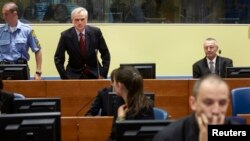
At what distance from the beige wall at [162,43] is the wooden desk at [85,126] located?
529cm

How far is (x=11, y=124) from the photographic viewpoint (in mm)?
2305

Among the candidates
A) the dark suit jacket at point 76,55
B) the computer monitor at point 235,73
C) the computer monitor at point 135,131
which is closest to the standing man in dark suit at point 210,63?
the computer monitor at point 235,73

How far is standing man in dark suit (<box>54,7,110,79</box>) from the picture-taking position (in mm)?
6242

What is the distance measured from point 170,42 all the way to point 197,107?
7152 millimetres

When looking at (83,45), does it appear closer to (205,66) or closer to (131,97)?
(205,66)

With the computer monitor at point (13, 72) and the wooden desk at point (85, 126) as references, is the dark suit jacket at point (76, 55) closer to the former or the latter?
the computer monitor at point (13, 72)

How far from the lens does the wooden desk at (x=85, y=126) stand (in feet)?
13.1

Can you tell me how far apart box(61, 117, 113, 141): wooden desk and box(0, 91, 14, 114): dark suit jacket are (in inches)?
18.8

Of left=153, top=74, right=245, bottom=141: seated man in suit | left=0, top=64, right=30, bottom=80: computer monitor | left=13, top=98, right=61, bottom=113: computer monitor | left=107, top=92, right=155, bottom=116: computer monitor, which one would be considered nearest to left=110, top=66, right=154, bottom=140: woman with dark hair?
left=107, top=92, right=155, bottom=116: computer monitor

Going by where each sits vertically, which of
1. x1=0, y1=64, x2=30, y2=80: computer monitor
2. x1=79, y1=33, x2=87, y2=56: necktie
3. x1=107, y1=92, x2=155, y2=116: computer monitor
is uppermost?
x1=79, y1=33, x2=87, y2=56: necktie

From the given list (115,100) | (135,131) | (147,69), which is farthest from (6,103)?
(147,69)

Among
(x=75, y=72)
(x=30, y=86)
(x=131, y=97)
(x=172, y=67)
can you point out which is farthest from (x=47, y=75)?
(x=131, y=97)

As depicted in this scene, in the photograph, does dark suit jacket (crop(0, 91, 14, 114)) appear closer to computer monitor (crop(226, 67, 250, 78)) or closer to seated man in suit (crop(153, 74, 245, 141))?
seated man in suit (crop(153, 74, 245, 141))

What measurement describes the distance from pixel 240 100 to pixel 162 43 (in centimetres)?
461
